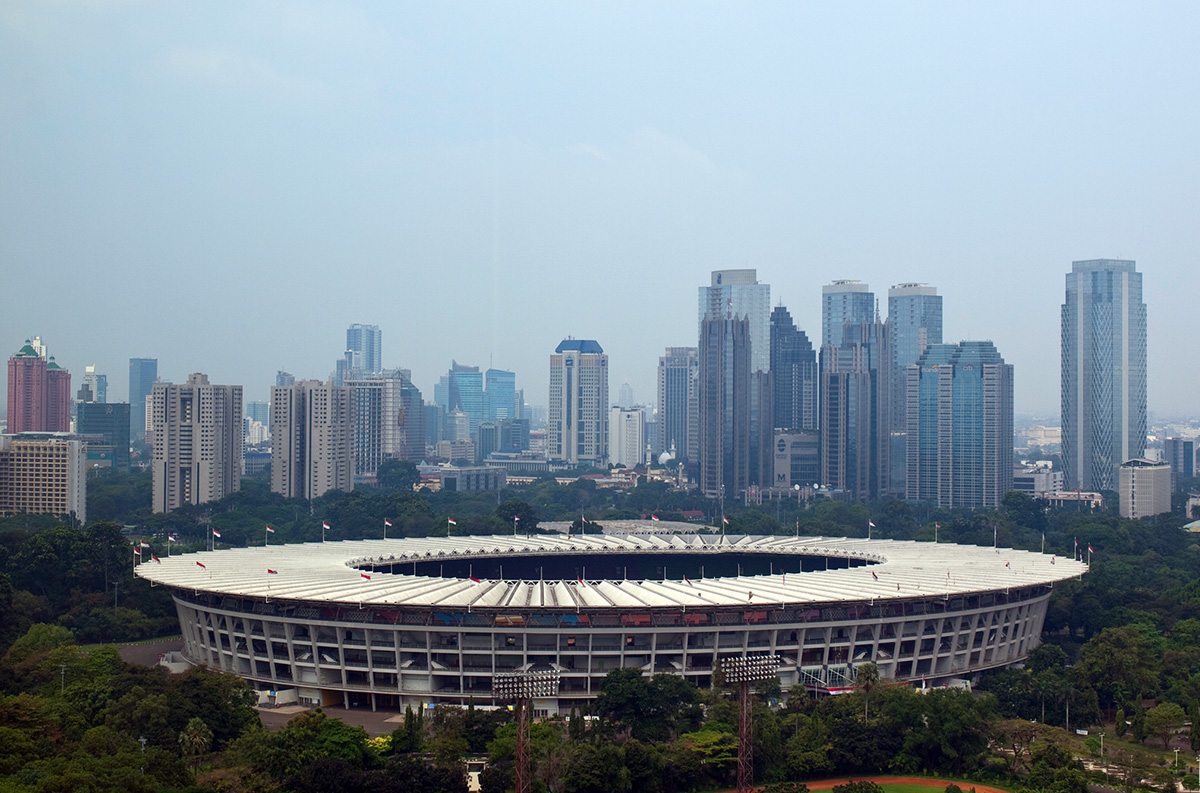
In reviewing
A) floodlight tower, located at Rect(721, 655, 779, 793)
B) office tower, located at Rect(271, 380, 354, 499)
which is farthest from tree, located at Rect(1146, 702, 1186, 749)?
office tower, located at Rect(271, 380, 354, 499)

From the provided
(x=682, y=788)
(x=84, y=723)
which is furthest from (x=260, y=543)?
(x=682, y=788)

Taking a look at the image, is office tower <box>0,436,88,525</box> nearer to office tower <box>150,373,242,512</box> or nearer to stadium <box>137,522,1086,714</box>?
office tower <box>150,373,242,512</box>

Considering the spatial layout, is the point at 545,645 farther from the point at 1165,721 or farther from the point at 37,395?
the point at 37,395

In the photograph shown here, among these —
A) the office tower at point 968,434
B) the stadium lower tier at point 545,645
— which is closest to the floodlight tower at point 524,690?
the stadium lower tier at point 545,645

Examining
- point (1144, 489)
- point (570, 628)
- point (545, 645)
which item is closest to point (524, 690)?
point (570, 628)

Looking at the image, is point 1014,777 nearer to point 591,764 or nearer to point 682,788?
point 682,788

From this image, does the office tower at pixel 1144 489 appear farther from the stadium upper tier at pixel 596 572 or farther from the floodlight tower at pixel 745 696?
the floodlight tower at pixel 745 696

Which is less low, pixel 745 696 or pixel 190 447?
pixel 190 447
